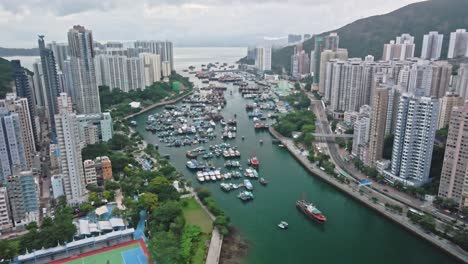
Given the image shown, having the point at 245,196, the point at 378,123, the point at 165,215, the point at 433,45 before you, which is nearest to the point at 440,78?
the point at 378,123

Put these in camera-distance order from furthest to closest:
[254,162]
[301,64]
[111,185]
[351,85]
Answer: [301,64], [351,85], [254,162], [111,185]

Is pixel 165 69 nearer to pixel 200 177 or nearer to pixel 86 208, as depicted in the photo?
pixel 200 177

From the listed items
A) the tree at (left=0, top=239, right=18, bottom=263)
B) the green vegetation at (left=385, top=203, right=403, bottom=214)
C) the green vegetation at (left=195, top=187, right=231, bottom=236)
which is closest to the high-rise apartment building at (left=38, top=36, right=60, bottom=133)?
the tree at (left=0, top=239, right=18, bottom=263)

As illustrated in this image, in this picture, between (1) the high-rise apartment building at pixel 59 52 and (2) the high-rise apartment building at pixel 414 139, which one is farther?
(1) the high-rise apartment building at pixel 59 52

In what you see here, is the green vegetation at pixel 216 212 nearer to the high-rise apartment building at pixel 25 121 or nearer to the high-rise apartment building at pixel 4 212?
the high-rise apartment building at pixel 4 212

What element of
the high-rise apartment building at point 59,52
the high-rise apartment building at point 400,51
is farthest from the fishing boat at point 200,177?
the high-rise apartment building at point 400,51
